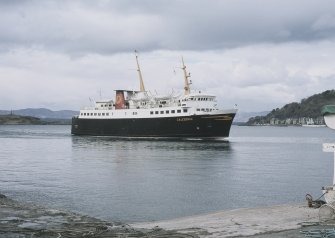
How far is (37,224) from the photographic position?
41.5 feet

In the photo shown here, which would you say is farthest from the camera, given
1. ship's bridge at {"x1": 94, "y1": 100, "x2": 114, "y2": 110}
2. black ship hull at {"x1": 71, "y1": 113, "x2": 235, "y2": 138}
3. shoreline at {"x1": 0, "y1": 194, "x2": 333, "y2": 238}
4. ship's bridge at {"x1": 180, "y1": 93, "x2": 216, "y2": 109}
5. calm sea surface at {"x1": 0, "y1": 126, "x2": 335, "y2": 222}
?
ship's bridge at {"x1": 94, "y1": 100, "x2": 114, "y2": 110}

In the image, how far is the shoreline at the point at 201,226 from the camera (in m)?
10.2

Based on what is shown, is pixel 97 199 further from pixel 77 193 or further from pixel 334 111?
pixel 334 111

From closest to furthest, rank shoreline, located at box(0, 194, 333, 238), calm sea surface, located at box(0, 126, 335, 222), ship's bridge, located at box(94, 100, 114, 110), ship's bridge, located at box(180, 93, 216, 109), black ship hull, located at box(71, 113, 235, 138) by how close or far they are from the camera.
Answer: shoreline, located at box(0, 194, 333, 238) → calm sea surface, located at box(0, 126, 335, 222) → black ship hull, located at box(71, 113, 235, 138) → ship's bridge, located at box(180, 93, 216, 109) → ship's bridge, located at box(94, 100, 114, 110)

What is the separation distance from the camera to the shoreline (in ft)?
33.5

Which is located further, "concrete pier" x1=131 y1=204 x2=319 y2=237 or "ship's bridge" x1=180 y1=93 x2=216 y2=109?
"ship's bridge" x1=180 y1=93 x2=216 y2=109

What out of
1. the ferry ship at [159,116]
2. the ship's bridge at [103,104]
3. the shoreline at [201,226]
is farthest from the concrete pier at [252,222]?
the ship's bridge at [103,104]

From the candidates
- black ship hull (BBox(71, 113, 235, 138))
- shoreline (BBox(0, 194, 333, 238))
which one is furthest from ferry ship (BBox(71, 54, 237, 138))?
shoreline (BBox(0, 194, 333, 238))

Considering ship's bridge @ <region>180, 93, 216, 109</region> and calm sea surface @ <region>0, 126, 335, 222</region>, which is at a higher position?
ship's bridge @ <region>180, 93, 216, 109</region>

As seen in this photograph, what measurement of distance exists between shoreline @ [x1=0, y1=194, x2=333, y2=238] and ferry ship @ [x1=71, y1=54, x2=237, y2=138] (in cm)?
5968

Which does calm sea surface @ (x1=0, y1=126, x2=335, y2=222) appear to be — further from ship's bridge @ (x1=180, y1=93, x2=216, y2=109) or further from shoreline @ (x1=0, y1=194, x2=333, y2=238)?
ship's bridge @ (x1=180, y1=93, x2=216, y2=109)

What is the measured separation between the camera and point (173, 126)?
75.2m

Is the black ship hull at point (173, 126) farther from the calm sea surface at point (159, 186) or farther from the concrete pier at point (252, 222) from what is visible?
the concrete pier at point (252, 222)

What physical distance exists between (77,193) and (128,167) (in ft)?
46.5
